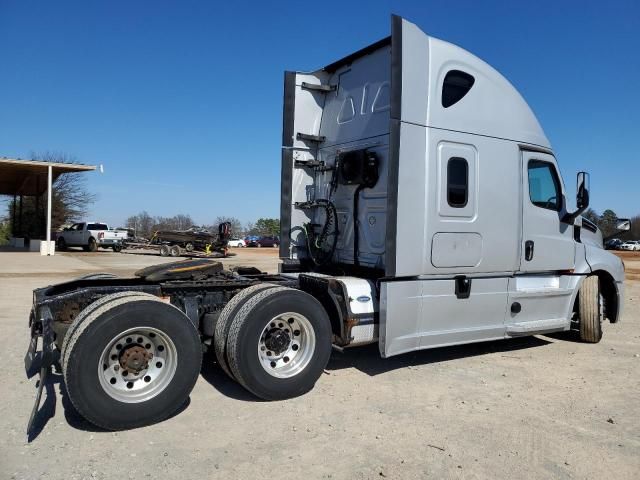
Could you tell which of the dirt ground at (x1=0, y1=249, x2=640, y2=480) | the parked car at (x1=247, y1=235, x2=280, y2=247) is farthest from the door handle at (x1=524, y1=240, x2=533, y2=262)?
the parked car at (x1=247, y1=235, x2=280, y2=247)

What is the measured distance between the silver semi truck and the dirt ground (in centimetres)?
31

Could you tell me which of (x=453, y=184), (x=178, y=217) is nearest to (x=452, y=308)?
(x=453, y=184)

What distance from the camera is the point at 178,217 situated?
95.6 meters

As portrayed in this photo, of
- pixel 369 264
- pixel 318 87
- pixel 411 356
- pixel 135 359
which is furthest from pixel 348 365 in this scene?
pixel 318 87

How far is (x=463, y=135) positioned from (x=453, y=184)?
562mm

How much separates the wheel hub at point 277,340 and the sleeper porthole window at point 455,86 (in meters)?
2.94

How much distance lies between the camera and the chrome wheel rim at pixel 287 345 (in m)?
4.59

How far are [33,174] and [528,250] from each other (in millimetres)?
30000

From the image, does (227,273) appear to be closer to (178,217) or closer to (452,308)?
(452,308)

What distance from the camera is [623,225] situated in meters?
7.58

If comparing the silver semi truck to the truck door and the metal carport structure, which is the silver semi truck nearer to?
the truck door

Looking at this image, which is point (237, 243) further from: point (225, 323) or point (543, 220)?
point (225, 323)

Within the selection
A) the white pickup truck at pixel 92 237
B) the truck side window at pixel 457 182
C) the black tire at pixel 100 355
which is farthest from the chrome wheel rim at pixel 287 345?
the white pickup truck at pixel 92 237

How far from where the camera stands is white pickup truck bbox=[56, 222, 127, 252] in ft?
108
